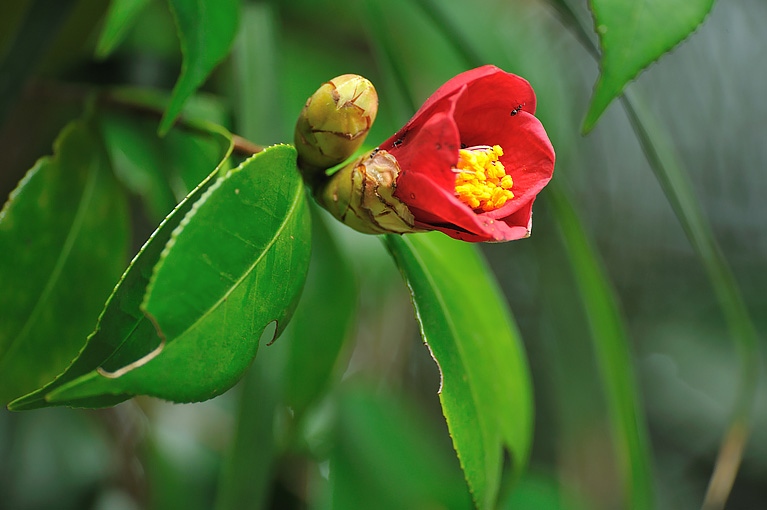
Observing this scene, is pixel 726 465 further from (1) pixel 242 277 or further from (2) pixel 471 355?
(1) pixel 242 277

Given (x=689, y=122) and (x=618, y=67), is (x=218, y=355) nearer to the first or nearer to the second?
(x=618, y=67)

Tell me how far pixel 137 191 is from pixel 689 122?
126 centimetres

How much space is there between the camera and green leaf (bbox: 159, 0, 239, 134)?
26 cm

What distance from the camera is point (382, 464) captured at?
0.67 metres

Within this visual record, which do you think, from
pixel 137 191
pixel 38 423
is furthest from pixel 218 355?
pixel 38 423

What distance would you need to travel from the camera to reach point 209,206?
0.61 ft

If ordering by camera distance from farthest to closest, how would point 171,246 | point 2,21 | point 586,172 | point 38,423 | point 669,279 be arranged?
point 669,279 → point 586,172 → point 38,423 → point 2,21 → point 171,246

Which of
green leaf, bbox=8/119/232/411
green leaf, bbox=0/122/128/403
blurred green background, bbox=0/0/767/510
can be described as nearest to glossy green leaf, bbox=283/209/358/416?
blurred green background, bbox=0/0/767/510

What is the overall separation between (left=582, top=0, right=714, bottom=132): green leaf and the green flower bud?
91 mm

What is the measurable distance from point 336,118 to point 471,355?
0.41 feet

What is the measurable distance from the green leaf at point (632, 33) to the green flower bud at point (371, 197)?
0.30ft

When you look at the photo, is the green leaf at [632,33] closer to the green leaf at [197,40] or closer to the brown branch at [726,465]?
the green leaf at [197,40]

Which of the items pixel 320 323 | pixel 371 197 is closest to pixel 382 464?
pixel 320 323

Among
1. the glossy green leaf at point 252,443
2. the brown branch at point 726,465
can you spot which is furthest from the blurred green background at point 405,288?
the brown branch at point 726,465
